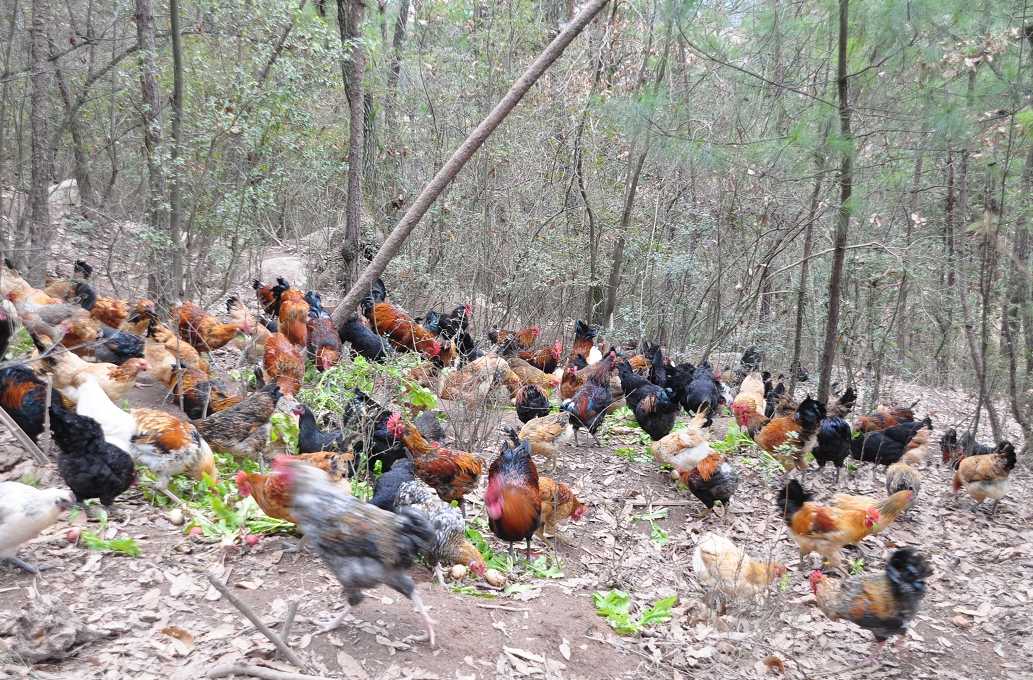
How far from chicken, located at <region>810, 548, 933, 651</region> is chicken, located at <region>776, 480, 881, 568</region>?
0.81m

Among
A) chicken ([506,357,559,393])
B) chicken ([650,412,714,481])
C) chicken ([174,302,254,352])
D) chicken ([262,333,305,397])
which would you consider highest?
chicken ([174,302,254,352])

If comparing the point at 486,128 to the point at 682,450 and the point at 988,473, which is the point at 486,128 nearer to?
the point at 682,450

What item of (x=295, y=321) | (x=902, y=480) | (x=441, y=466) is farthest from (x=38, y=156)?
(x=902, y=480)

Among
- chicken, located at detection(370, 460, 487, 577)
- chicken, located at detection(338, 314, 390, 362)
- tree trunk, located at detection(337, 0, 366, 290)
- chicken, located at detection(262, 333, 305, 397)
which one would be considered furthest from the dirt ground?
tree trunk, located at detection(337, 0, 366, 290)

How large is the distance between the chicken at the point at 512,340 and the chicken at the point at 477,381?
61.1 inches

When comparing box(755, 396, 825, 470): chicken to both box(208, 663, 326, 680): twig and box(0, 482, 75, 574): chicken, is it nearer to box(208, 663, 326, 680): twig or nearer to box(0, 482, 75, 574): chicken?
box(208, 663, 326, 680): twig

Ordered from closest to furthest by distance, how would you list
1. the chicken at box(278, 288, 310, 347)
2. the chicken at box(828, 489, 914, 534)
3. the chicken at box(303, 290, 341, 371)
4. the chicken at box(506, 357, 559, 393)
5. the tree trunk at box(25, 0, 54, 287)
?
the chicken at box(828, 489, 914, 534), the chicken at box(303, 290, 341, 371), the chicken at box(278, 288, 310, 347), the tree trunk at box(25, 0, 54, 287), the chicken at box(506, 357, 559, 393)

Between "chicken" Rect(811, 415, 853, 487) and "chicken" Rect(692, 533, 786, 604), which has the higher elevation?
"chicken" Rect(811, 415, 853, 487)

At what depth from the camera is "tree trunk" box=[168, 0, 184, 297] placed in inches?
339

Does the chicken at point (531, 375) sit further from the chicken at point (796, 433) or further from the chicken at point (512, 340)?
the chicken at point (796, 433)

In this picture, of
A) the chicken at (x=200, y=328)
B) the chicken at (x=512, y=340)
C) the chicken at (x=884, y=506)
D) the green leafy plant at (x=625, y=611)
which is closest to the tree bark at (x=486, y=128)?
the chicken at (x=200, y=328)

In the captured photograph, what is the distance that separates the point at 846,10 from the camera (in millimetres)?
7125

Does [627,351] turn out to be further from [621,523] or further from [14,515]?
[14,515]

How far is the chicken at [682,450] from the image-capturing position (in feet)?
22.5
